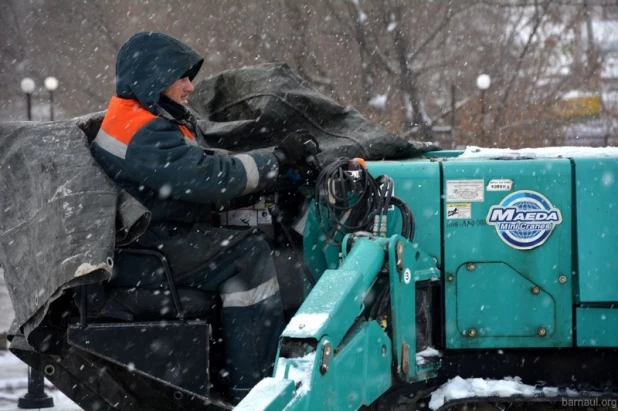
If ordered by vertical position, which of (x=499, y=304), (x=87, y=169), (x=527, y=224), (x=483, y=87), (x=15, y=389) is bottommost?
(x=15, y=389)

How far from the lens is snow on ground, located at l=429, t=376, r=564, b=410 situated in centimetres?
477

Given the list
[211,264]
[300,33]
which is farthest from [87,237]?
[300,33]

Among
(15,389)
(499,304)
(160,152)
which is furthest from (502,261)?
(15,389)

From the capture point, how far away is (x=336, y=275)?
4215mm

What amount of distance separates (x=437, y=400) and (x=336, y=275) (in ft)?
3.33

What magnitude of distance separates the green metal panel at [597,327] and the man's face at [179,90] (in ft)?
7.03

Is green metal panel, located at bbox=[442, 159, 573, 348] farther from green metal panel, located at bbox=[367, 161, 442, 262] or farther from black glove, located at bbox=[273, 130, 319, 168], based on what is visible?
black glove, located at bbox=[273, 130, 319, 168]

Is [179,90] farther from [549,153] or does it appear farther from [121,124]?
[549,153]

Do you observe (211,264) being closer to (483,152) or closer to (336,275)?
(336,275)

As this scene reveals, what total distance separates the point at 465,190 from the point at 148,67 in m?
1.59

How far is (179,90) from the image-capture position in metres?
4.87

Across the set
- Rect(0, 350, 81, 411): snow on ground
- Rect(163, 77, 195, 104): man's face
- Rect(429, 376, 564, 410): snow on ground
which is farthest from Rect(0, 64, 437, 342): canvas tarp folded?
Rect(0, 350, 81, 411): snow on ground

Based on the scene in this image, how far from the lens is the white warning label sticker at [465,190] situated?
Result: 493cm

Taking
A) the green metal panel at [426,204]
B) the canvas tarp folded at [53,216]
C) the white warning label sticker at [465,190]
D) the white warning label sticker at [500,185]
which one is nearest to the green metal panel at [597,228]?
the white warning label sticker at [500,185]
